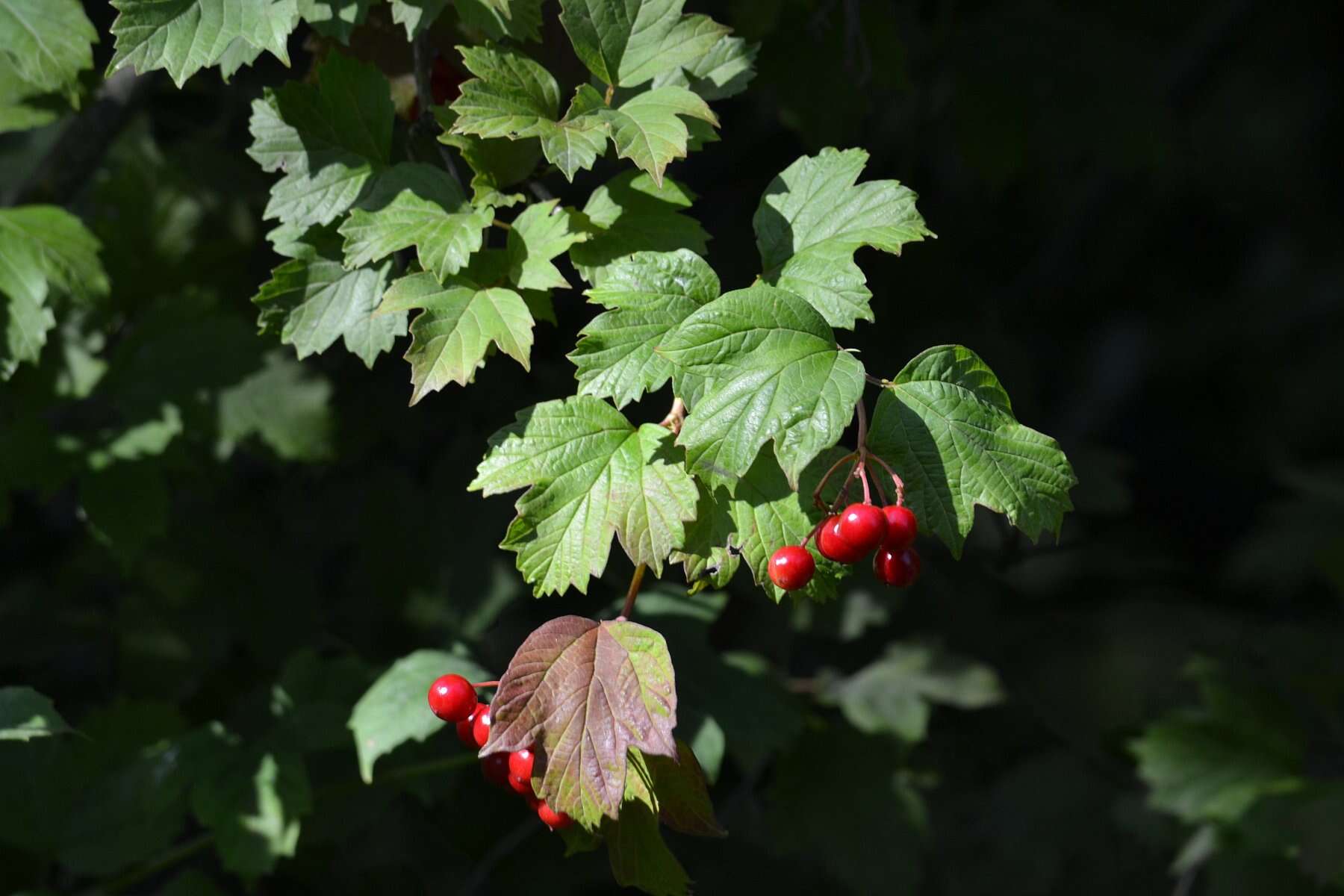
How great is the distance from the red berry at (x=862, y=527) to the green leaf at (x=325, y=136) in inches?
31.9

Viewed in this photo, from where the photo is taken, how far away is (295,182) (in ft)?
5.42

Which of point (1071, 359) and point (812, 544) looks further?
point (1071, 359)

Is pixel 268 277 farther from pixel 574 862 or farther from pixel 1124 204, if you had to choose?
pixel 1124 204

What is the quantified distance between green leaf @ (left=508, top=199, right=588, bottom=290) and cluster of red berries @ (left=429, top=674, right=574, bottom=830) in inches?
20.1

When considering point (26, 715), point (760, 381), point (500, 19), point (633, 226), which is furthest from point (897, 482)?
point (26, 715)

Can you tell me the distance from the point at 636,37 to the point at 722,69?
12 centimetres

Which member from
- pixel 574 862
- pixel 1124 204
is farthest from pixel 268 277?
pixel 1124 204

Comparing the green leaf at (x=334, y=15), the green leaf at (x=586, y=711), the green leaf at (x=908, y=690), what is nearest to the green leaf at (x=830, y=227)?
the green leaf at (x=586, y=711)

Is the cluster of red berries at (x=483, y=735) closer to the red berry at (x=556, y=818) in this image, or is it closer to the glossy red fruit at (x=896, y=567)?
the red berry at (x=556, y=818)

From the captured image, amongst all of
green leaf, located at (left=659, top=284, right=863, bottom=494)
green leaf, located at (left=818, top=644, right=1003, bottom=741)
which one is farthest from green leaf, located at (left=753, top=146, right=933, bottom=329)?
green leaf, located at (left=818, top=644, right=1003, bottom=741)

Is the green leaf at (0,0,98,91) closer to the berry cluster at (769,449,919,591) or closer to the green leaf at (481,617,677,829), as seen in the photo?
the green leaf at (481,617,677,829)

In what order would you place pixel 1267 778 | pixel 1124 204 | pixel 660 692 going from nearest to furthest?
pixel 660 692
pixel 1267 778
pixel 1124 204

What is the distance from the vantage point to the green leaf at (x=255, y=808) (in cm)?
199

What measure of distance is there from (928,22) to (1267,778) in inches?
76.0
